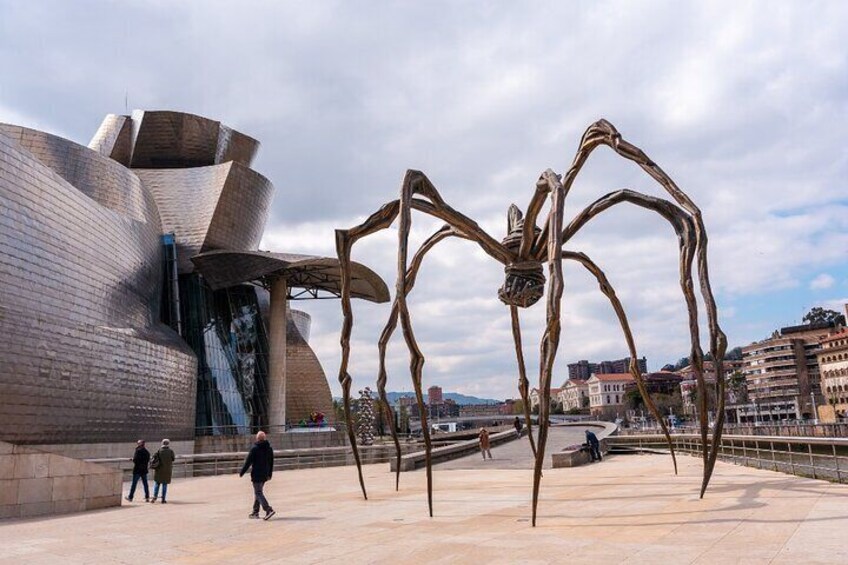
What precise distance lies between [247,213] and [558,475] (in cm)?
3279

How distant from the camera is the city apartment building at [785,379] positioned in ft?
339

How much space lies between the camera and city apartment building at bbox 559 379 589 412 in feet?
555

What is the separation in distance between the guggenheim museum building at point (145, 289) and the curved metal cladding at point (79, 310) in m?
0.06

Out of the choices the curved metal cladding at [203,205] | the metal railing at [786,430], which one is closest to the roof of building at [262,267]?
the curved metal cladding at [203,205]

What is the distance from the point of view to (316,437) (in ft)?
115

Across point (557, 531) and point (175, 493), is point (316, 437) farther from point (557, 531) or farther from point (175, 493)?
point (557, 531)

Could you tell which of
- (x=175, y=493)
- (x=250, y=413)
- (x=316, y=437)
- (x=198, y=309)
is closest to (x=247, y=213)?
(x=198, y=309)

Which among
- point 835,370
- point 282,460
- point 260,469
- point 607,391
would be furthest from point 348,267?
point 607,391

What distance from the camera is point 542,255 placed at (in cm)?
904

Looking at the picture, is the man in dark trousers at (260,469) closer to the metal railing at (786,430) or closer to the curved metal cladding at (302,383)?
the metal railing at (786,430)

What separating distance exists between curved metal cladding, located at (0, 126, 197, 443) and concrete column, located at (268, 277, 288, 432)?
648cm

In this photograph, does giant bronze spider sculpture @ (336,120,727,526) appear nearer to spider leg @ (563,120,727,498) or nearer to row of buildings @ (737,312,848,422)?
spider leg @ (563,120,727,498)

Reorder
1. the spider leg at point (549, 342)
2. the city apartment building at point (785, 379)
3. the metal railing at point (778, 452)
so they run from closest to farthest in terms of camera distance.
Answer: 1. the spider leg at point (549, 342)
2. the metal railing at point (778, 452)
3. the city apartment building at point (785, 379)

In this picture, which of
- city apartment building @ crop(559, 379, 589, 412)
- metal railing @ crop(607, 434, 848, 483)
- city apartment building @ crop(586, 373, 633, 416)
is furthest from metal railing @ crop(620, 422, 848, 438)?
city apartment building @ crop(559, 379, 589, 412)
